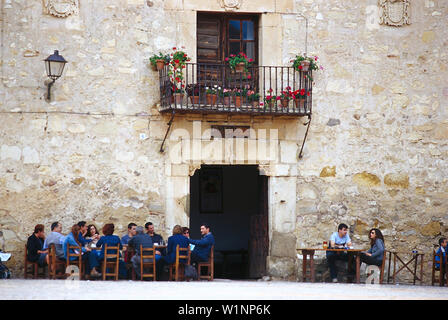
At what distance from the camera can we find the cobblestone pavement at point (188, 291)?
32.2ft

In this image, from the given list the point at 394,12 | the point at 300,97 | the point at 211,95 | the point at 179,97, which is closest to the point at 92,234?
the point at 179,97

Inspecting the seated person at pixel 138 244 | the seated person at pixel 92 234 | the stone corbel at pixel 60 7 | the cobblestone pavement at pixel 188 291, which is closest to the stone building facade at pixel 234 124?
the stone corbel at pixel 60 7

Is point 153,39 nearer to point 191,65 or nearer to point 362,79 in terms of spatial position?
point 191,65

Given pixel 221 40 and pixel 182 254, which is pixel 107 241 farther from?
pixel 221 40

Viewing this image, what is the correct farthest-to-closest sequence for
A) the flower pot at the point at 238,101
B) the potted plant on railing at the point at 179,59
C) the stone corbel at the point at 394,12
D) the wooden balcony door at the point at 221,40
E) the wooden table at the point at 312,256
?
the stone corbel at the point at 394,12 < the wooden balcony door at the point at 221,40 < the flower pot at the point at 238,101 < the potted plant on railing at the point at 179,59 < the wooden table at the point at 312,256

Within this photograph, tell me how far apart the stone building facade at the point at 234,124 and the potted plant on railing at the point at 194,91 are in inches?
15.6

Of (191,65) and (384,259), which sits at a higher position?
(191,65)

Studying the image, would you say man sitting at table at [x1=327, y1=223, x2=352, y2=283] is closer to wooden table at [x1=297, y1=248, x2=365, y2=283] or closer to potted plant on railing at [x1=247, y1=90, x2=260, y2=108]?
wooden table at [x1=297, y1=248, x2=365, y2=283]

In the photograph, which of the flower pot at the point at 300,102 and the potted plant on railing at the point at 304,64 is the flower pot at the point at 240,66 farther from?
the flower pot at the point at 300,102

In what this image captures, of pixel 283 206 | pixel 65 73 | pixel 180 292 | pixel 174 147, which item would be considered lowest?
pixel 180 292
